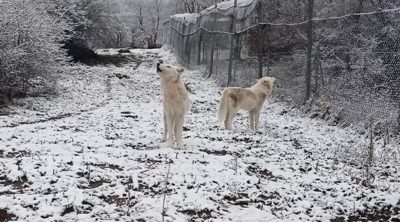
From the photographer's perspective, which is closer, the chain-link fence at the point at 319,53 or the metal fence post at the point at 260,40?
the chain-link fence at the point at 319,53

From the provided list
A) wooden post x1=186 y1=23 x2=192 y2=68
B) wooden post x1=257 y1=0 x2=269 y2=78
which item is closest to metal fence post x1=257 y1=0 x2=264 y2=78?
wooden post x1=257 y1=0 x2=269 y2=78

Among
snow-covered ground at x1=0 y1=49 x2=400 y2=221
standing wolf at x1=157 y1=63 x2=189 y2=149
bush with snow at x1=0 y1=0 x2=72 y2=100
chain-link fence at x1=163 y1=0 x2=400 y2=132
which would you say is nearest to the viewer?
snow-covered ground at x1=0 y1=49 x2=400 y2=221

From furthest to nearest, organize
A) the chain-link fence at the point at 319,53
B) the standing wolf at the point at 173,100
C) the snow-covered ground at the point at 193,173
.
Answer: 1. the chain-link fence at the point at 319,53
2. the standing wolf at the point at 173,100
3. the snow-covered ground at the point at 193,173

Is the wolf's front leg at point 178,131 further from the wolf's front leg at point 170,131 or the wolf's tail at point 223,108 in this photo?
the wolf's tail at point 223,108

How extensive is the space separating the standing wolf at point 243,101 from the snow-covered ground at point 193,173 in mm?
343

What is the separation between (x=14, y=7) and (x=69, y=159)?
29.5 ft

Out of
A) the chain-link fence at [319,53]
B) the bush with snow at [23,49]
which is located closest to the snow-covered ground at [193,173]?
the chain-link fence at [319,53]

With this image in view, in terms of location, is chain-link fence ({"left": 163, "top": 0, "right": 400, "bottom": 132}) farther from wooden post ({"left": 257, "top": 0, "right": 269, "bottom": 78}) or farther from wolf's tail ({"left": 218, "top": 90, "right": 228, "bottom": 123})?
wolf's tail ({"left": 218, "top": 90, "right": 228, "bottom": 123})

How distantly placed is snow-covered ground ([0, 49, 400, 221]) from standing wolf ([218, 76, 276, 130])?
0.34m

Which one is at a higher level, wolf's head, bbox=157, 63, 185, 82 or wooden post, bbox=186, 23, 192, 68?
wooden post, bbox=186, 23, 192, 68

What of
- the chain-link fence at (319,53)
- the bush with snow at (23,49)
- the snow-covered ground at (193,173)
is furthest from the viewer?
the bush with snow at (23,49)

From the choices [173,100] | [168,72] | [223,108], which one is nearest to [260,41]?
[223,108]

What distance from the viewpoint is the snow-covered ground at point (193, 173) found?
436 centimetres

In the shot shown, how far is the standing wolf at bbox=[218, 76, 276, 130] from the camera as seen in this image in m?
9.34
